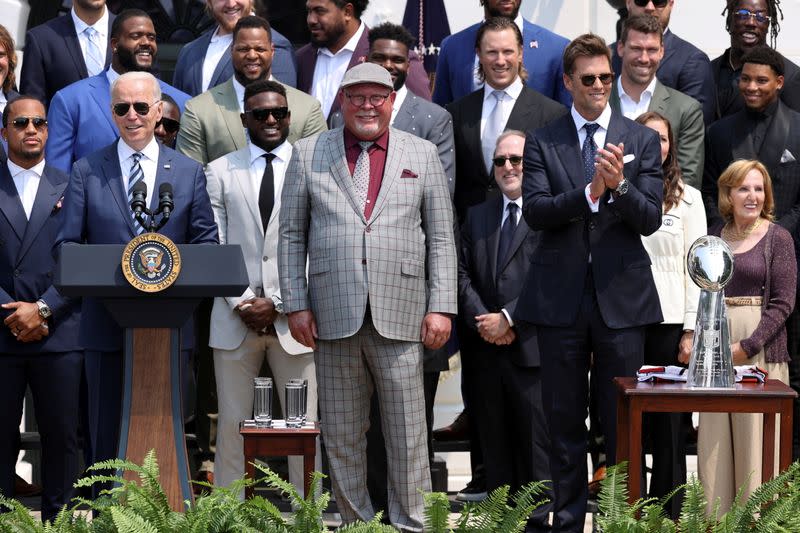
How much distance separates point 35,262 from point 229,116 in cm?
127

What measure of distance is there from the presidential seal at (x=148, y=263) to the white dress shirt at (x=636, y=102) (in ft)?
10.1

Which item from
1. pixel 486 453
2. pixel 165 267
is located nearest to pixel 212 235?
pixel 165 267

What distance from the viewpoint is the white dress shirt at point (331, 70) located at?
26.3 feet

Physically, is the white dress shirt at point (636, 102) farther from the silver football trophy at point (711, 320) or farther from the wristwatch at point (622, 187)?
the silver football trophy at point (711, 320)

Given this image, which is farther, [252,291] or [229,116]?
[229,116]

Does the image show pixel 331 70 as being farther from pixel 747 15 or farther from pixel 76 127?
pixel 747 15

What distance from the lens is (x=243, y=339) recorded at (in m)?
7.05

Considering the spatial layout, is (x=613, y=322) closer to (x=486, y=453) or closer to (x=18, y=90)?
(x=486, y=453)

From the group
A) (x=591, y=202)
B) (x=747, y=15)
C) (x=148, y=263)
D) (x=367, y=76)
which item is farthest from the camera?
(x=747, y=15)

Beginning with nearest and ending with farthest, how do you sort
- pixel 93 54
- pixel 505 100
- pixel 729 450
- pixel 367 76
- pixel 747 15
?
pixel 367 76 < pixel 729 450 < pixel 505 100 < pixel 747 15 < pixel 93 54

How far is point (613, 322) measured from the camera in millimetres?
6156

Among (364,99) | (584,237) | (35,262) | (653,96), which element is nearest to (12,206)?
(35,262)

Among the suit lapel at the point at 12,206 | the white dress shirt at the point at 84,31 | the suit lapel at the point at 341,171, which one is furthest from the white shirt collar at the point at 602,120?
the white dress shirt at the point at 84,31

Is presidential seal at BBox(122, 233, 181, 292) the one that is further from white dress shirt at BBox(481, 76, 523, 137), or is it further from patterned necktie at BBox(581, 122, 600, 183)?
white dress shirt at BBox(481, 76, 523, 137)
